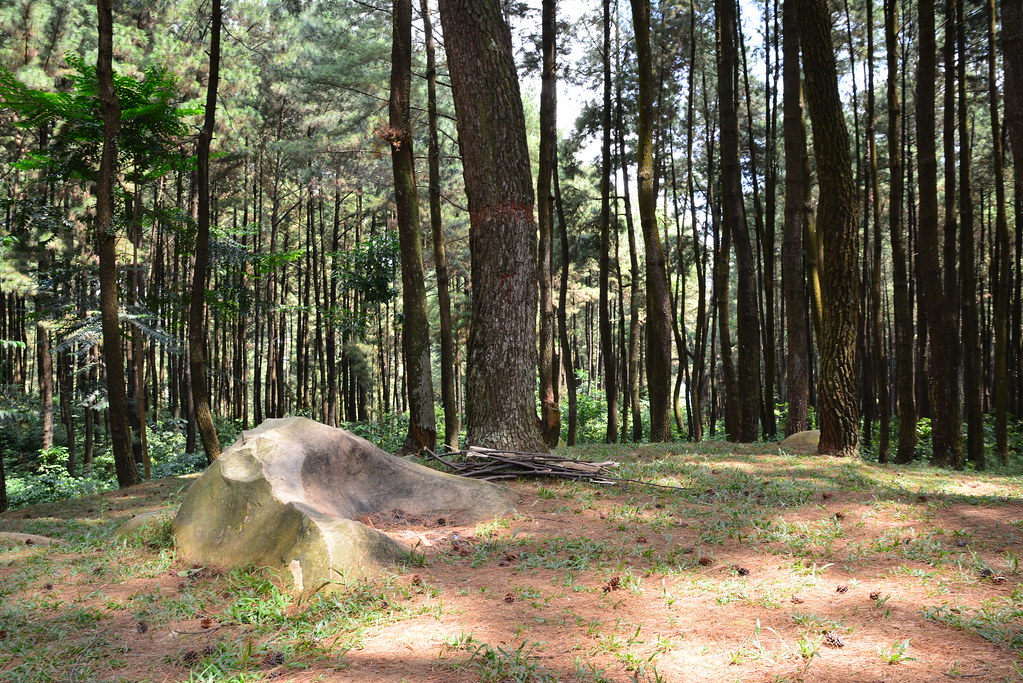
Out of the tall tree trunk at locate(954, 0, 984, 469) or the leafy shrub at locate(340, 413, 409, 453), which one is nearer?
the tall tree trunk at locate(954, 0, 984, 469)

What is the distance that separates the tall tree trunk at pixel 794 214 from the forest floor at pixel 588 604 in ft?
17.6

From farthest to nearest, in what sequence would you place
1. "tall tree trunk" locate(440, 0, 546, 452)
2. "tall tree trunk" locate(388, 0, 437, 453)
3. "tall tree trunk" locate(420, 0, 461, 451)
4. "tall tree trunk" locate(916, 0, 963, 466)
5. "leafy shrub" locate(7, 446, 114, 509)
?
1. "leafy shrub" locate(7, 446, 114, 509)
2. "tall tree trunk" locate(420, 0, 461, 451)
3. "tall tree trunk" locate(388, 0, 437, 453)
4. "tall tree trunk" locate(916, 0, 963, 466)
5. "tall tree trunk" locate(440, 0, 546, 452)

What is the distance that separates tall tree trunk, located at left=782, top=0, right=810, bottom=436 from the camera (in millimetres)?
9992

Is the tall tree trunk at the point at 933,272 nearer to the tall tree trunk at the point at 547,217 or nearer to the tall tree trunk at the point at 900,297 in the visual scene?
the tall tree trunk at the point at 900,297

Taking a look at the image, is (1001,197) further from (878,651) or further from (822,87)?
(878,651)

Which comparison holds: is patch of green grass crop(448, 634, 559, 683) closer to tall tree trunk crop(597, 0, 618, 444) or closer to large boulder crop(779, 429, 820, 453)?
large boulder crop(779, 429, 820, 453)

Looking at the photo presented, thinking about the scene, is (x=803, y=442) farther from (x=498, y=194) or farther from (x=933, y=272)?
(x=498, y=194)

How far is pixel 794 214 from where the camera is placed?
10359mm

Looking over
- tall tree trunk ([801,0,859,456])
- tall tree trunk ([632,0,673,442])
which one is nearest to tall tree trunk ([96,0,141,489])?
tall tree trunk ([632,0,673,442])

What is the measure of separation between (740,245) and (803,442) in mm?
3695

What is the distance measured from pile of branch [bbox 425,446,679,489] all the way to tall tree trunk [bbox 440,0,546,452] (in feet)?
1.01

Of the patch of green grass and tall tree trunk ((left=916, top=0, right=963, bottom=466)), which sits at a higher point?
tall tree trunk ((left=916, top=0, right=963, bottom=466))

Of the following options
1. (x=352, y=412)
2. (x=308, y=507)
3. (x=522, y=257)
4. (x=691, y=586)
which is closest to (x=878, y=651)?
(x=691, y=586)

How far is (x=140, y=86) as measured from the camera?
985 centimetres
